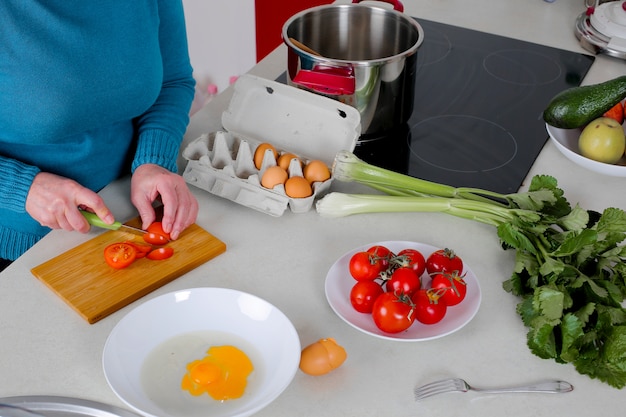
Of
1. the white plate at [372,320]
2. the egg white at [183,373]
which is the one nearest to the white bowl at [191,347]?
the egg white at [183,373]

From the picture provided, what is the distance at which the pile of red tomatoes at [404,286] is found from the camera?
100 cm

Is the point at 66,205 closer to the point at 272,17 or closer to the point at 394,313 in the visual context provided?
the point at 394,313

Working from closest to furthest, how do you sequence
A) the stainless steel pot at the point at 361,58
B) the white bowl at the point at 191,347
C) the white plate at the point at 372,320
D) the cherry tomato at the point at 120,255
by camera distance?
the white bowl at the point at 191,347 → the white plate at the point at 372,320 → the cherry tomato at the point at 120,255 → the stainless steel pot at the point at 361,58

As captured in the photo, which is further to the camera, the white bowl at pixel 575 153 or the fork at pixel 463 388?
the white bowl at pixel 575 153

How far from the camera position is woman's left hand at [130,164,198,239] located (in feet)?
3.93

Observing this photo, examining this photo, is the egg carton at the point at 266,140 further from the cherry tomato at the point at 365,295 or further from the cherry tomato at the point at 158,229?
the cherry tomato at the point at 365,295

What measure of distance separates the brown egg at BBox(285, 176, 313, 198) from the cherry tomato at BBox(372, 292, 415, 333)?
31 cm

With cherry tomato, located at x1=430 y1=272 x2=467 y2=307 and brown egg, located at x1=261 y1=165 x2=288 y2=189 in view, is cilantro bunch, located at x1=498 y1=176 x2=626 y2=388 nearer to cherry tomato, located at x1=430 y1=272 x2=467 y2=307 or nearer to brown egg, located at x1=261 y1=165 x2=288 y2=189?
cherry tomato, located at x1=430 y1=272 x2=467 y2=307

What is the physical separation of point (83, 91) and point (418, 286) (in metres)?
0.66

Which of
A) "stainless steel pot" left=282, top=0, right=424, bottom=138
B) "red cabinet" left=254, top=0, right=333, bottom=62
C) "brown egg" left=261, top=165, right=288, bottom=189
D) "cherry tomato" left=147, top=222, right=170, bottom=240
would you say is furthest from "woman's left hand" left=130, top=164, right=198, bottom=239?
"red cabinet" left=254, top=0, right=333, bottom=62

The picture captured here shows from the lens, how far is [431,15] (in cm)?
205

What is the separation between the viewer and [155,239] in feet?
3.88

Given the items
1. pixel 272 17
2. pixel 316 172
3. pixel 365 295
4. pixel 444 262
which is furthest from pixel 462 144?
pixel 272 17

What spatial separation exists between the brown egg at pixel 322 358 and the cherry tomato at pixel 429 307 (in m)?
0.14
